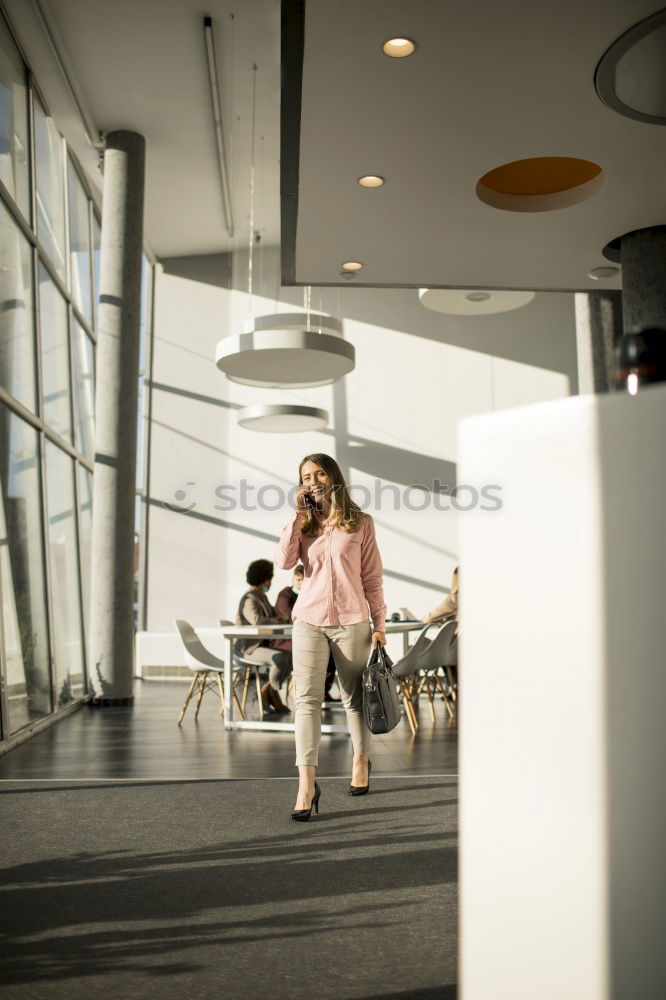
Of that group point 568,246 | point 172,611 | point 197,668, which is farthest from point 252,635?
point 172,611

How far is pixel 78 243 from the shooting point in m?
11.2

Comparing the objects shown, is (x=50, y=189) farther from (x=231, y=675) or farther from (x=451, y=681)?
(x=451, y=681)

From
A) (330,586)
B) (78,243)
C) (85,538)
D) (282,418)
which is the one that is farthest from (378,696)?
(78,243)

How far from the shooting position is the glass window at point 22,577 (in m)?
6.82

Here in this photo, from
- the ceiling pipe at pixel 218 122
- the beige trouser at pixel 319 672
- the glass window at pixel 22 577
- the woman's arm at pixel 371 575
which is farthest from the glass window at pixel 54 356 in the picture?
the beige trouser at pixel 319 672

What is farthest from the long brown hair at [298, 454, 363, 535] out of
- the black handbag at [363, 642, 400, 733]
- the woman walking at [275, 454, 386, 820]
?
the black handbag at [363, 642, 400, 733]

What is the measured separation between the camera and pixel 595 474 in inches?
62.3

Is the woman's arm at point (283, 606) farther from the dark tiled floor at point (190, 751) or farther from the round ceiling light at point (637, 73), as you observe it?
the round ceiling light at point (637, 73)

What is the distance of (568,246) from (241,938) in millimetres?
6592

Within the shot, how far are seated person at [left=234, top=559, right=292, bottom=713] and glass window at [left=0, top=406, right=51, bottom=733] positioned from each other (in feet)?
5.79

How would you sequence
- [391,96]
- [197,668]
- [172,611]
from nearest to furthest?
[391,96], [197,668], [172,611]

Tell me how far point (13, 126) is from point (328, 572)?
590 centimetres

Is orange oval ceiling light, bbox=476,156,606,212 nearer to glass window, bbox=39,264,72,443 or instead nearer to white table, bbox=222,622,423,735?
white table, bbox=222,622,423,735

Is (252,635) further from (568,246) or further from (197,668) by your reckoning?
(568,246)
